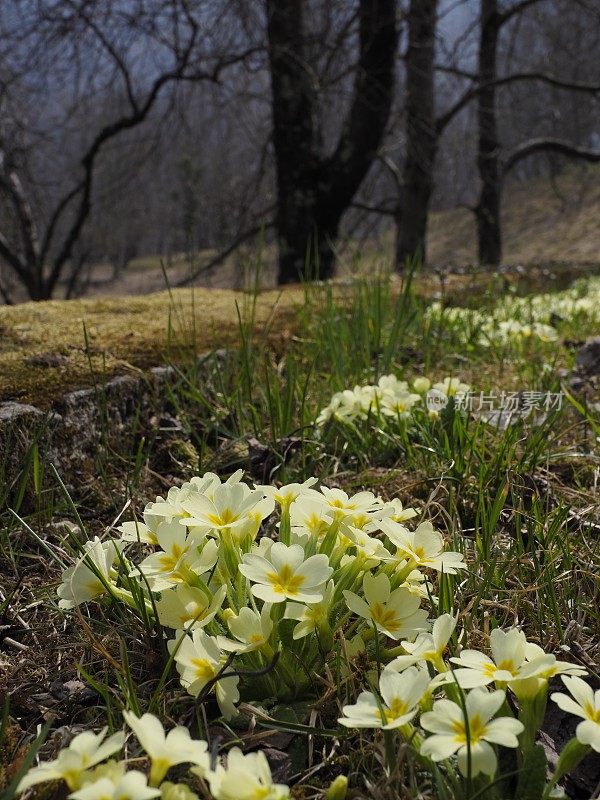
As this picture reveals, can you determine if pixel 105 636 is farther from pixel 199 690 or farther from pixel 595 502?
pixel 595 502

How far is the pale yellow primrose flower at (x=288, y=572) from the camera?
0.95 metres

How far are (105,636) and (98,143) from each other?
7.64m

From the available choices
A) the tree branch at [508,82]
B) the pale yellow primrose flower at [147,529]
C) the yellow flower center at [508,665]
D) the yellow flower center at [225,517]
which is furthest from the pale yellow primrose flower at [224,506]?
the tree branch at [508,82]

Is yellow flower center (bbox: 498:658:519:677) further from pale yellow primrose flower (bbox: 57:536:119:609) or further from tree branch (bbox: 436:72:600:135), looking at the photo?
tree branch (bbox: 436:72:600:135)

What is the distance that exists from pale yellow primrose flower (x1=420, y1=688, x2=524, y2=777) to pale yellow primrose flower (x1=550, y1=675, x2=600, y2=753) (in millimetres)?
65

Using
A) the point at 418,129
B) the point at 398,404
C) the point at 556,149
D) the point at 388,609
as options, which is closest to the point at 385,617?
the point at 388,609

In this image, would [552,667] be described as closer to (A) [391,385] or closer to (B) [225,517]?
(B) [225,517]

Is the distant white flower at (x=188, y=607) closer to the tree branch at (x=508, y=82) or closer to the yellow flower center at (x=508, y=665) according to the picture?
the yellow flower center at (x=508, y=665)

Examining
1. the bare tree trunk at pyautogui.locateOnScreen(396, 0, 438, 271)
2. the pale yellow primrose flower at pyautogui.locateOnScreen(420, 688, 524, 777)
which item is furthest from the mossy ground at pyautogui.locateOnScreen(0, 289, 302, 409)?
the bare tree trunk at pyautogui.locateOnScreen(396, 0, 438, 271)

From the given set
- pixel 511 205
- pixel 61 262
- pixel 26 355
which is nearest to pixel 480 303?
pixel 26 355

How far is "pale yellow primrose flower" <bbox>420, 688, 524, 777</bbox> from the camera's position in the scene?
777 mm

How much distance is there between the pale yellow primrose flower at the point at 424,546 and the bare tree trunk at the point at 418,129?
18.9 feet

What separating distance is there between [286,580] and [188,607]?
0.16 metres

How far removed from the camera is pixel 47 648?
1204 millimetres
